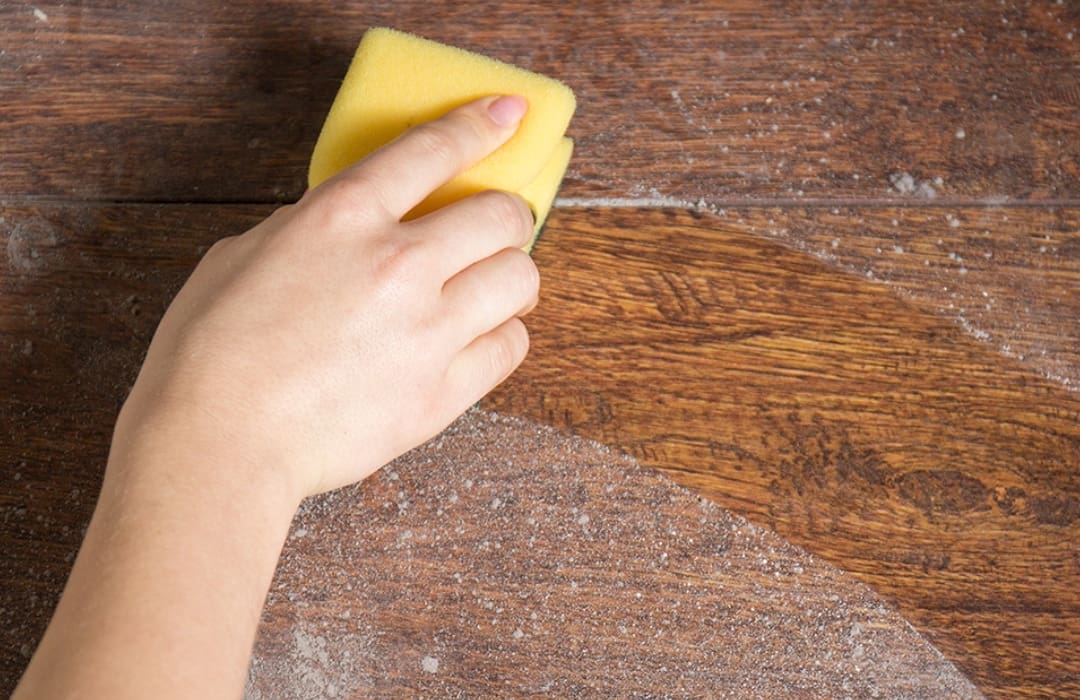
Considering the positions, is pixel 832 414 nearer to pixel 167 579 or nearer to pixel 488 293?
pixel 488 293

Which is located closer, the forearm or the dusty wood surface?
the forearm

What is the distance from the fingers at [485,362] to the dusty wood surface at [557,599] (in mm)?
55

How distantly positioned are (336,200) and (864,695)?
1.34ft

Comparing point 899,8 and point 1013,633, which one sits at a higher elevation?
point 899,8

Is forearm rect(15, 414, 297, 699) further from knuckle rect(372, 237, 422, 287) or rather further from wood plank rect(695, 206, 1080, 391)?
wood plank rect(695, 206, 1080, 391)

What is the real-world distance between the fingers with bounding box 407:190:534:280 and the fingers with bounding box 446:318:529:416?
5 centimetres

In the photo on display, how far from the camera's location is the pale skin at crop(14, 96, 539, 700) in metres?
0.38

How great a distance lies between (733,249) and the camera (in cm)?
56

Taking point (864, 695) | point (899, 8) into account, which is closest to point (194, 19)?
point (899, 8)

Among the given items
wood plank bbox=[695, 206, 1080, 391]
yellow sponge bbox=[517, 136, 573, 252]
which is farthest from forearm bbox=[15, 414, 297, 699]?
wood plank bbox=[695, 206, 1080, 391]

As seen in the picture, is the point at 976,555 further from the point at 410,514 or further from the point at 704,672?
the point at 410,514

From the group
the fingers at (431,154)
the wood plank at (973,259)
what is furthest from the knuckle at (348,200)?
the wood plank at (973,259)

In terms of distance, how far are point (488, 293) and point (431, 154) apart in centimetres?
8

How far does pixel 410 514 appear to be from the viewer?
538 millimetres
